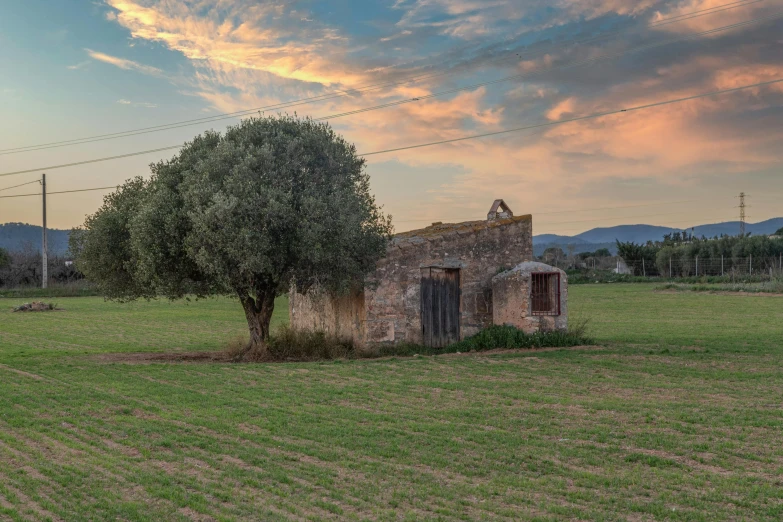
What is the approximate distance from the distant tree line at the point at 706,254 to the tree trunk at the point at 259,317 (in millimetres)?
64850

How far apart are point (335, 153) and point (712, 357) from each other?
537 inches

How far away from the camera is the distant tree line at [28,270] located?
7631 centimetres

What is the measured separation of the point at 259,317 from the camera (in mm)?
24453

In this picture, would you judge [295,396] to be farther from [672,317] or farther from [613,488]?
[672,317]

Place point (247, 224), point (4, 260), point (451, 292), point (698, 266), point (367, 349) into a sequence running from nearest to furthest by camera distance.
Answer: point (247, 224) → point (367, 349) → point (451, 292) → point (4, 260) → point (698, 266)

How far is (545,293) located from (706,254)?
7116 cm

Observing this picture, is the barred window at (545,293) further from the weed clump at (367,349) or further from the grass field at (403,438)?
the grass field at (403,438)

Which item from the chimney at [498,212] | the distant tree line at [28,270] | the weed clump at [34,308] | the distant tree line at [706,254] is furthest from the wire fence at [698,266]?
the distant tree line at [28,270]

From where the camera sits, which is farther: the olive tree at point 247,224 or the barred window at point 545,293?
the barred window at point 545,293

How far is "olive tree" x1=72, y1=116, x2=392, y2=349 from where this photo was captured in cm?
2139

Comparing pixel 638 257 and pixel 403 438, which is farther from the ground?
pixel 638 257

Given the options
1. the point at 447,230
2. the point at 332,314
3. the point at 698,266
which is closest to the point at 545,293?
the point at 447,230

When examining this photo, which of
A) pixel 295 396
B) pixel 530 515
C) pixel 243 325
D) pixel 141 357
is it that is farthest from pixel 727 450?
pixel 243 325

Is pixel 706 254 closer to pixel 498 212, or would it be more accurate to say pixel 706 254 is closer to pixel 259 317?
pixel 498 212
